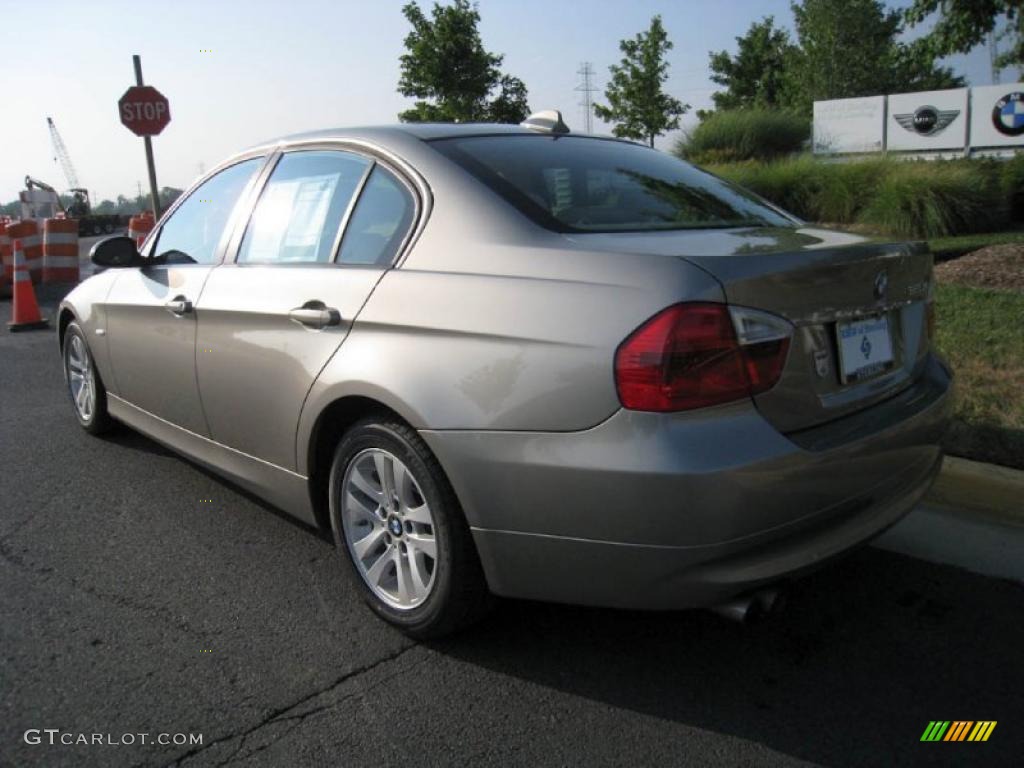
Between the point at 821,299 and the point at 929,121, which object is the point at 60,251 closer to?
the point at 821,299

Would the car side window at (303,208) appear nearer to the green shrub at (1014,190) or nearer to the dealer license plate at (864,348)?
the dealer license plate at (864,348)

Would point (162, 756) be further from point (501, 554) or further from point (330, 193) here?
point (330, 193)

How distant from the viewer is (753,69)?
4516 centimetres

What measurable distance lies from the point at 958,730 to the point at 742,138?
59.9ft

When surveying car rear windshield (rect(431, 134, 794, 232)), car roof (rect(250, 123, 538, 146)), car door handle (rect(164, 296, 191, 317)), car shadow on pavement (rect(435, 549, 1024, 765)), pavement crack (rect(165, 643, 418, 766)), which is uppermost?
car roof (rect(250, 123, 538, 146))

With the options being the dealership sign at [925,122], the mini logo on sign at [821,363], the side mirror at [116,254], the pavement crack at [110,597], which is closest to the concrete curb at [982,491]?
the mini logo on sign at [821,363]

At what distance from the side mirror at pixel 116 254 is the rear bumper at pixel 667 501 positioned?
2358 millimetres

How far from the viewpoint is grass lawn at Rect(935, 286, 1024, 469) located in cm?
402

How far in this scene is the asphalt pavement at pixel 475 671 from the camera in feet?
7.43

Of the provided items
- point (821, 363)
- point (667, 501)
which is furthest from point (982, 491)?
point (667, 501)

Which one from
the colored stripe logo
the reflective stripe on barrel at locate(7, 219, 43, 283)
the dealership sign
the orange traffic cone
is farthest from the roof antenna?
the dealership sign

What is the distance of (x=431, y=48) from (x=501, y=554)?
22.1 meters

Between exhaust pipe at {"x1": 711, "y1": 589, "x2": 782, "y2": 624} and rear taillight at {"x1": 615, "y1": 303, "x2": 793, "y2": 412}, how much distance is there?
519 mm

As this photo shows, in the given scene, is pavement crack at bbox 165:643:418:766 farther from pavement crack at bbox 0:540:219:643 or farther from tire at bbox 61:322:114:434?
tire at bbox 61:322:114:434
